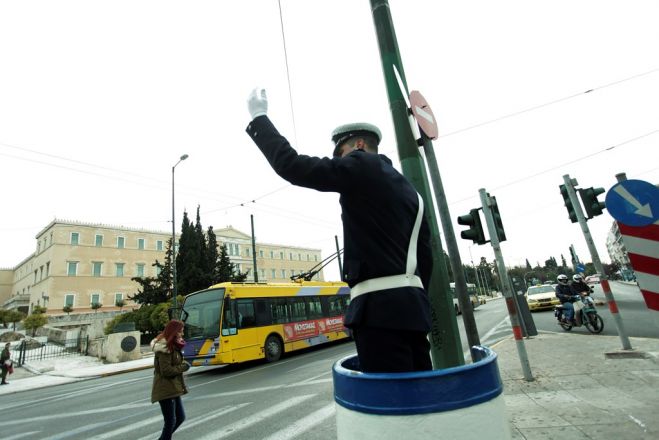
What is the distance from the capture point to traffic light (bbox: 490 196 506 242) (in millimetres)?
6844

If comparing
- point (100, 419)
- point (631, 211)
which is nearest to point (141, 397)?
point (100, 419)

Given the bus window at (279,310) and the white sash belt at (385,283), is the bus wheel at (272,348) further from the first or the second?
the white sash belt at (385,283)

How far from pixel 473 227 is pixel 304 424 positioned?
3932 mm

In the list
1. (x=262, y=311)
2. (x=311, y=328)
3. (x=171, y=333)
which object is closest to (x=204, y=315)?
(x=262, y=311)

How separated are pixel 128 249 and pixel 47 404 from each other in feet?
173

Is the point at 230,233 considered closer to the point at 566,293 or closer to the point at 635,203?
the point at 566,293

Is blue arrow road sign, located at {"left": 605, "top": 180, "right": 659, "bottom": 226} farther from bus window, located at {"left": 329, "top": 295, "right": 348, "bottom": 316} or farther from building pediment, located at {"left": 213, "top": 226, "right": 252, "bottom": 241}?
building pediment, located at {"left": 213, "top": 226, "right": 252, "bottom": 241}

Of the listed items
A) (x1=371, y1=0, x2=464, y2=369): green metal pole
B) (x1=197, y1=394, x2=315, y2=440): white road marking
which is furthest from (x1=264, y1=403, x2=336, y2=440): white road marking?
(x1=371, y1=0, x2=464, y2=369): green metal pole

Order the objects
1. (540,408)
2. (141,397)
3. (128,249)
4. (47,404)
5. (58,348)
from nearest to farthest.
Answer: (540,408) < (141,397) < (47,404) < (58,348) < (128,249)

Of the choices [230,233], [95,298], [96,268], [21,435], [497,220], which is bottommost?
[21,435]

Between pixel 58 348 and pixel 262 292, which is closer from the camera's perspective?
pixel 262 292

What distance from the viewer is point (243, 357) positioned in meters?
12.5

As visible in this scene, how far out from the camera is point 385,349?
1609mm

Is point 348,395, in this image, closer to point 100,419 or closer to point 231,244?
point 100,419
